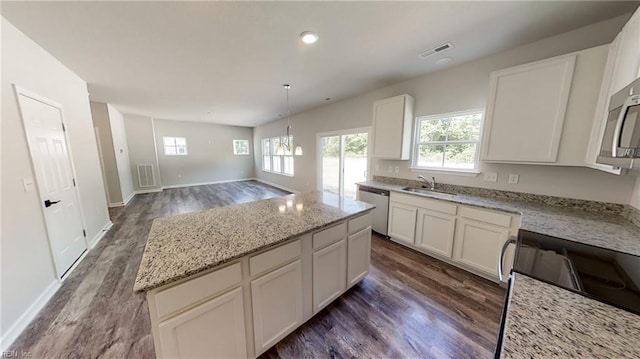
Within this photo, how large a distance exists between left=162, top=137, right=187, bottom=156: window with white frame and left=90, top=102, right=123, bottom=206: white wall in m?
2.41

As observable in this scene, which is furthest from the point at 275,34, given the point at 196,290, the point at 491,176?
the point at 491,176

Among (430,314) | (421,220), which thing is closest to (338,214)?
(430,314)

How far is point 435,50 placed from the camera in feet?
7.68

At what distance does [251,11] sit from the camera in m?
1.69

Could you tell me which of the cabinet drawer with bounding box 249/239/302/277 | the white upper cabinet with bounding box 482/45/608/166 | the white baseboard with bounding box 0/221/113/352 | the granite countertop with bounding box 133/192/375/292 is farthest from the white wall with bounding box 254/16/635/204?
the white baseboard with bounding box 0/221/113/352

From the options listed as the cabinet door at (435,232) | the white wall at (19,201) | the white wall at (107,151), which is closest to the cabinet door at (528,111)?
the cabinet door at (435,232)

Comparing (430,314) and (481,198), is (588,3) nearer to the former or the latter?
(481,198)

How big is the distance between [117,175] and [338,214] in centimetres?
616

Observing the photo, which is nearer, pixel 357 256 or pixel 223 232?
pixel 223 232

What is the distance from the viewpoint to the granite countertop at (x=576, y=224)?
4.48 ft

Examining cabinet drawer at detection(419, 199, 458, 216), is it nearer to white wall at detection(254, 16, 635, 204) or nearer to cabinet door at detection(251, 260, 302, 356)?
white wall at detection(254, 16, 635, 204)

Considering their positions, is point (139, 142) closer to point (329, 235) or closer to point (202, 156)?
point (202, 156)

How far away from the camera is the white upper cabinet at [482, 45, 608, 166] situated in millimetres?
1786

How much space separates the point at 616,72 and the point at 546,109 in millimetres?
460
